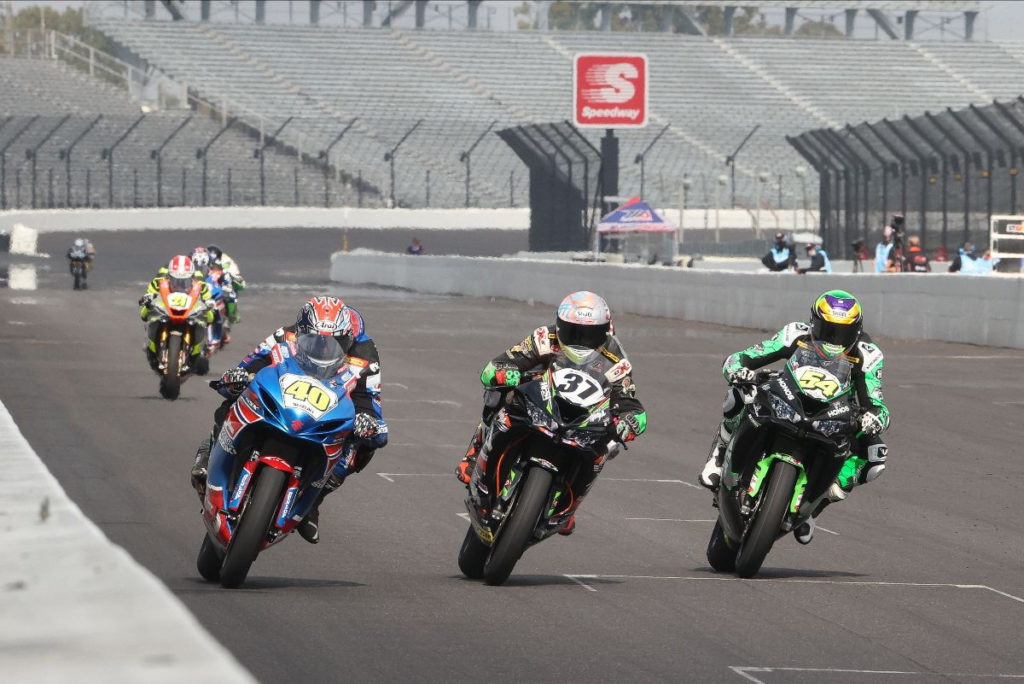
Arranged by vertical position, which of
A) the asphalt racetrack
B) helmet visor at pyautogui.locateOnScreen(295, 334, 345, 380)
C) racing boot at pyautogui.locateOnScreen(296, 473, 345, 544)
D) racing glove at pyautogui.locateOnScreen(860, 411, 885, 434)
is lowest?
the asphalt racetrack

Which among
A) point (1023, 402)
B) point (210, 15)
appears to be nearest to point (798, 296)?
point (1023, 402)

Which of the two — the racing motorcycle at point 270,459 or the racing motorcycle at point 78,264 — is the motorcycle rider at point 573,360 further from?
the racing motorcycle at point 78,264

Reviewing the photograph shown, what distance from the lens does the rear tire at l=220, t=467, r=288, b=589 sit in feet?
26.8

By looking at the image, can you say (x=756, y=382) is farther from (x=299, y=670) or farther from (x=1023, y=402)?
(x=1023, y=402)

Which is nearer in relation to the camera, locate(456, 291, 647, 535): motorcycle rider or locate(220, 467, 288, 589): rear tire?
locate(220, 467, 288, 589): rear tire

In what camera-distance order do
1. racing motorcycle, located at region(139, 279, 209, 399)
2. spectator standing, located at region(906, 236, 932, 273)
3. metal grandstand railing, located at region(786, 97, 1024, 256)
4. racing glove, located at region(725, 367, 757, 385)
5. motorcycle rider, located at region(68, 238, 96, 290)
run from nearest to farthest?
racing glove, located at region(725, 367, 757, 385), racing motorcycle, located at region(139, 279, 209, 399), spectator standing, located at region(906, 236, 932, 273), metal grandstand railing, located at region(786, 97, 1024, 256), motorcycle rider, located at region(68, 238, 96, 290)

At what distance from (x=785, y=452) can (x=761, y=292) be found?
22.7m

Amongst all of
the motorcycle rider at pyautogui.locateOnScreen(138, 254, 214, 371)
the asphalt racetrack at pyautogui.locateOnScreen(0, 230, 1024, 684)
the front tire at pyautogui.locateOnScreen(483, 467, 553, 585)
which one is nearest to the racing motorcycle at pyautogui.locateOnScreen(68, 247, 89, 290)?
the asphalt racetrack at pyautogui.locateOnScreen(0, 230, 1024, 684)

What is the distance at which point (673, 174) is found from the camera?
78.0 metres

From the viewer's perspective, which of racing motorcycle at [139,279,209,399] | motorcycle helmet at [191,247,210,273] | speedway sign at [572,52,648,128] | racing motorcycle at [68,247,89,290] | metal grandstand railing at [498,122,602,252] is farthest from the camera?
speedway sign at [572,52,648,128]

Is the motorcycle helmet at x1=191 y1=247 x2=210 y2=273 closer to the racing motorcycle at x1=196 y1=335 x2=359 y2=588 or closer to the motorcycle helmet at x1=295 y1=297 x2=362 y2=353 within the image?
the motorcycle helmet at x1=295 y1=297 x2=362 y2=353

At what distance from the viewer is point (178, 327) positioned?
19344mm

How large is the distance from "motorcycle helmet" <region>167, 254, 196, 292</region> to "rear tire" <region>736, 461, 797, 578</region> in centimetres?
1123

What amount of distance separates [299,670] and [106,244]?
60.9 metres
